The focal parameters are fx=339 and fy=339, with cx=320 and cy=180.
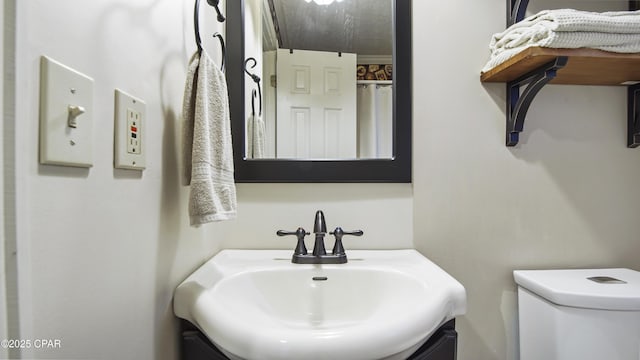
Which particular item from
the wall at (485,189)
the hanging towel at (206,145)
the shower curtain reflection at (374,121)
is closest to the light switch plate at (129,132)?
the hanging towel at (206,145)

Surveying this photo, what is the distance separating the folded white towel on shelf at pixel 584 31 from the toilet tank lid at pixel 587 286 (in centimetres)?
61

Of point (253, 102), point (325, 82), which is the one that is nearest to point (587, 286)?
point (325, 82)

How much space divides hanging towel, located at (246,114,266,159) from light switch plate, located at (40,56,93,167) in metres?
0.66

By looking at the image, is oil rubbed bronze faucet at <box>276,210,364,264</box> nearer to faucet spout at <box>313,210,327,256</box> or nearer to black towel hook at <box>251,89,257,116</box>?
faucet spout at <box>313,210,327,256</box>

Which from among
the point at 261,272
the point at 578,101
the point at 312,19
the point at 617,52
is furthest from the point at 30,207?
the point at 578,101

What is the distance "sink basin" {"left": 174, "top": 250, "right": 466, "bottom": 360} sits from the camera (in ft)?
1.73

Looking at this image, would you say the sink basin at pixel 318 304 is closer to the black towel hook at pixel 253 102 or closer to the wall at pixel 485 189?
the wall at pixel 485 189

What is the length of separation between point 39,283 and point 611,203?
1.44 metres

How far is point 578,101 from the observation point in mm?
1104

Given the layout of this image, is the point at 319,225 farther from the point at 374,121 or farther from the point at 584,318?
the point at 584,318

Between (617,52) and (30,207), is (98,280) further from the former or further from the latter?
(617,52)

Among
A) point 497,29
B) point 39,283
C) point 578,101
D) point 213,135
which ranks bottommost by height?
point 39,283

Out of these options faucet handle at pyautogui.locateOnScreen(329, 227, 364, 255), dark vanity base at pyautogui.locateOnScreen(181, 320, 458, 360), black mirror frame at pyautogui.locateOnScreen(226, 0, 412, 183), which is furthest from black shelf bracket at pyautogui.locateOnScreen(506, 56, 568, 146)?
dark vanity base at pyautogui.locateOnScreen(181, 320, 458, 360)

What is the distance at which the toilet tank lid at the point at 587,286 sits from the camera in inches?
32.8
